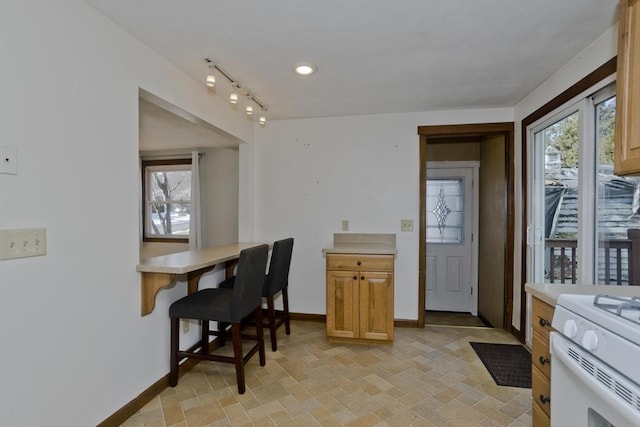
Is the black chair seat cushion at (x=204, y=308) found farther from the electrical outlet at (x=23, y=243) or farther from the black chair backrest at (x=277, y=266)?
the electrical outlet at (x=23, y=243)

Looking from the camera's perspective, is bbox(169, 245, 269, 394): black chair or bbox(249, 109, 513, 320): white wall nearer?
bbox(169, 245, 269, 394): black chair

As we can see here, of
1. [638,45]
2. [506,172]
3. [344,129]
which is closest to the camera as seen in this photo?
[638,45]

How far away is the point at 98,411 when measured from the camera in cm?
165

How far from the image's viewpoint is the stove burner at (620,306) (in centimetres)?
99

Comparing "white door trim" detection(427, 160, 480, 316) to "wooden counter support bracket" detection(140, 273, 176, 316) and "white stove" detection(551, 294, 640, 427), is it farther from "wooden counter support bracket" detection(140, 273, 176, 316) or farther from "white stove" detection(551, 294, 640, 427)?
"wooden counter support bracket" detection(140, 273, 176, 316)

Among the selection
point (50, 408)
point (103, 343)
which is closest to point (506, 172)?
point (103, 343)

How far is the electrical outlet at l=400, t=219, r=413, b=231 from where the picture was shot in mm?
3262

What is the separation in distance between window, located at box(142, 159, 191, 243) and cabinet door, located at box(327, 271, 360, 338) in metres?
2.79

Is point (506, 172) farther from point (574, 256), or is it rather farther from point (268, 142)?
point (268, 142)

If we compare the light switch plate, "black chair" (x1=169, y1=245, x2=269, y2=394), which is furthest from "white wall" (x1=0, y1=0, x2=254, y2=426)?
"black chair" (x1=169, y1=245, x2=269, y2=394)

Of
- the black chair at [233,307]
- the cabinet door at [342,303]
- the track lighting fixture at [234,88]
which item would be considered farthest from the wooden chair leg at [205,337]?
the track lighting fixture at [234,88]

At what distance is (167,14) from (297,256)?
2480 millimetres

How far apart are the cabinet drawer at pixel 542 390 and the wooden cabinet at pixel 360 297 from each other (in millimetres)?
1269

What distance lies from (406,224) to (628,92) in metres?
2.10
